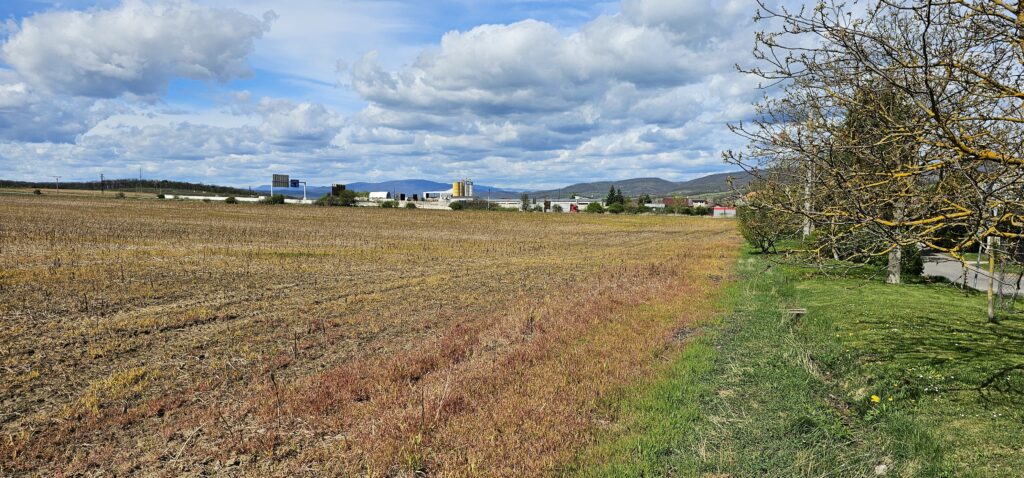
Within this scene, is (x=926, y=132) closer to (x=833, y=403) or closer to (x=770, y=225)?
(x=833, y=403)

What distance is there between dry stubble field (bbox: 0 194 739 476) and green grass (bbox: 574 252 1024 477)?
67 cm

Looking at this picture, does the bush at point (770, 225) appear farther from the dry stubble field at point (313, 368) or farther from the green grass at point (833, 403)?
the dry stubble field at point (313, 368)

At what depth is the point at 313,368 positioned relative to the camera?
29.5ft

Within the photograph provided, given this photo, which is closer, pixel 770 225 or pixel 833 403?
pixel 833 403

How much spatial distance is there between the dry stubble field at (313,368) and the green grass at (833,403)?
2.21 ft

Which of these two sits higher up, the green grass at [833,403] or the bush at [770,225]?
the bush at [770,225]

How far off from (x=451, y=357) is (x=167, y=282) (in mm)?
12045

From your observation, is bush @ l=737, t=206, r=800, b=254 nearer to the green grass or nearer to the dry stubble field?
the green grass

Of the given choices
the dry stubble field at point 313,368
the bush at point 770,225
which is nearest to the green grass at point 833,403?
the dry stubble field at point 313,368

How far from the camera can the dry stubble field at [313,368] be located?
5.79m

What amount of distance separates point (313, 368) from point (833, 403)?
7.70 meters

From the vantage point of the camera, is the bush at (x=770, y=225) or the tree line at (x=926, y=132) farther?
the bush at (x=770, y=225)

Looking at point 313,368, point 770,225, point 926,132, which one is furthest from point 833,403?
point 770,225

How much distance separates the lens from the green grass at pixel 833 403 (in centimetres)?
559
